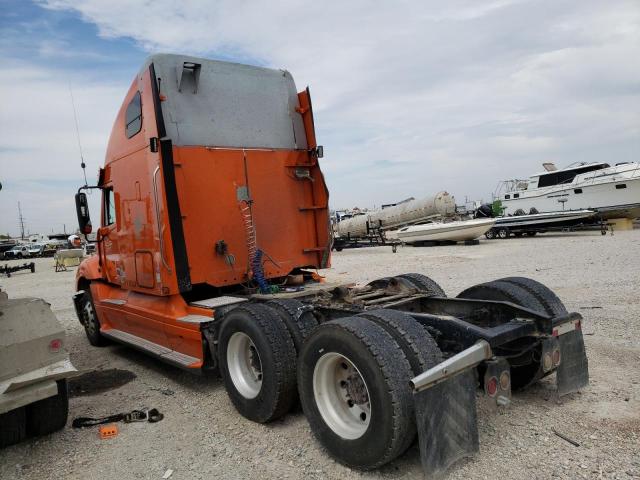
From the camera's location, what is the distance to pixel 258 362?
4.44 m

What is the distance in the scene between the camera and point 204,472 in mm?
3449

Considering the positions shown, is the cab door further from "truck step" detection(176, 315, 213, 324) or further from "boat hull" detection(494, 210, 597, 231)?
"boat hull" detection(494, 210, 597, 231)

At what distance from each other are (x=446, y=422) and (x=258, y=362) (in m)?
1.99

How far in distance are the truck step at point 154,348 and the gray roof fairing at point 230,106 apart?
7.69ft

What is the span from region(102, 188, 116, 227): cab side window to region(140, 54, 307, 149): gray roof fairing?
208cm

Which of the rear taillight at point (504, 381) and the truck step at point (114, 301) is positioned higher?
the truck step at point (114, 301)

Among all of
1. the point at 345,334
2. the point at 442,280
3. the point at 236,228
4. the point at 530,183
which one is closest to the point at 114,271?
the point at 236,228

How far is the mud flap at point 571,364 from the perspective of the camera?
3.83 metres

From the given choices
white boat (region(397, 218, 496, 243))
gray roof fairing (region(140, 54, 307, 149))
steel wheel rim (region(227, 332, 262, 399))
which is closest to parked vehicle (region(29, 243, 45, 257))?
white boat (region(397, 218, 496, 243))

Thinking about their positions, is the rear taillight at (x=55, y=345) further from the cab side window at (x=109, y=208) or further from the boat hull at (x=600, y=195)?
the boat hull at (x=600, y=195)

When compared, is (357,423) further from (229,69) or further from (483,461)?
(229,69)

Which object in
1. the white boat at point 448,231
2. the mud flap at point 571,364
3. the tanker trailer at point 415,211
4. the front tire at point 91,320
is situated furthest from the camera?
the tanker trailer at point 415,211

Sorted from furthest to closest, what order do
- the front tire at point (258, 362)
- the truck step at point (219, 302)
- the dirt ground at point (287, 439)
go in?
the truck step at point (219, 302)
the front tire at point (258, 362)
the dirt ground at point (287, 439)

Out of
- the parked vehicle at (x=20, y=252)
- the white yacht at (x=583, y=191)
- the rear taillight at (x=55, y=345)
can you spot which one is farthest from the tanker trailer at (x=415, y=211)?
the parked vehicle at (x=20, y=252)
